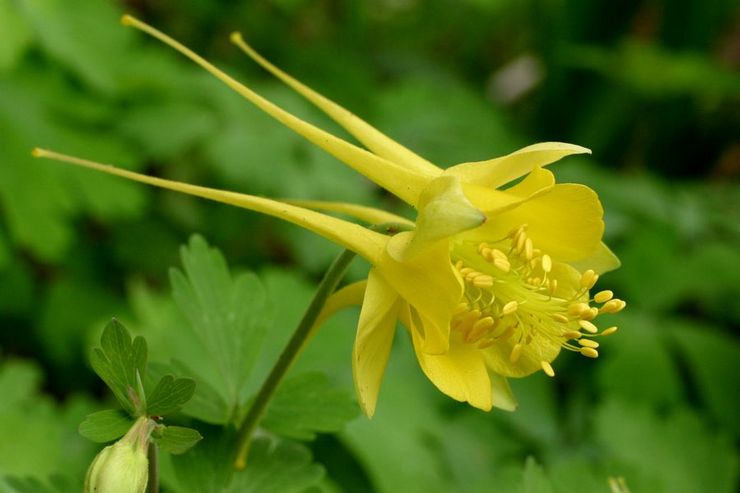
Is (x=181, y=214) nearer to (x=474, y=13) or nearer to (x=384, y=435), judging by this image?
(x=384, y=435)

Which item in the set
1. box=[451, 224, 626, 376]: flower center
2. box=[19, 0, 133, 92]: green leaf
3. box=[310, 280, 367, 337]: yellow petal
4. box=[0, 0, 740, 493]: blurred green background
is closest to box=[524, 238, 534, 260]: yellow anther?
box=[451, 224, 626, 376]: flower center

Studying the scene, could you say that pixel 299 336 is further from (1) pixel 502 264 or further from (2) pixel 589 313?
(2) pixel 589 313

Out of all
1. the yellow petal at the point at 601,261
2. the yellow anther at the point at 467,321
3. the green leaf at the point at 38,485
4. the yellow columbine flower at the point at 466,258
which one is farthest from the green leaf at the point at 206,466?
the yellow petal at the point at 601,261

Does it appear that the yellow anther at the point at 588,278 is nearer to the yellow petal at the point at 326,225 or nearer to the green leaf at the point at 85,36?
the yellow petal at the point at 326,225

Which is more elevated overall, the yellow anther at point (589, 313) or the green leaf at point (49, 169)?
the yellow anther at point (589, 313)

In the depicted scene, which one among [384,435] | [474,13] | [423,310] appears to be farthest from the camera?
[474,13]

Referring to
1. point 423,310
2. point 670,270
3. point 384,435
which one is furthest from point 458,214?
point 670,270

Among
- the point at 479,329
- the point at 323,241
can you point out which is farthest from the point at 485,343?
the point at 323,241
